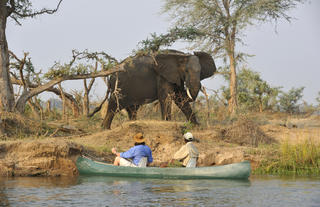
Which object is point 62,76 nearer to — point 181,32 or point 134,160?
point 134,160

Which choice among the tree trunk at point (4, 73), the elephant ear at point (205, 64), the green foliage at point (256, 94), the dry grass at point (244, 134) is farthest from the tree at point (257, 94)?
the tree trunk at point (4, 73)

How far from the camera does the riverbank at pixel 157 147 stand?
12078 millimetres

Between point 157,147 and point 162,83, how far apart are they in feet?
11.5

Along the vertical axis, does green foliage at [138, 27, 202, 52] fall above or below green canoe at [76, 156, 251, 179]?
above

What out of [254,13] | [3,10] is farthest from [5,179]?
[254,13]

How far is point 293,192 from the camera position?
9.05m

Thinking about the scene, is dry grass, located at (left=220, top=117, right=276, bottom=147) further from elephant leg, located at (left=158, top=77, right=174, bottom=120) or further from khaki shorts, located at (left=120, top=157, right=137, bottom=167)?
khaki shorts, located at (left=120, top=157, right=137, bottom=167)

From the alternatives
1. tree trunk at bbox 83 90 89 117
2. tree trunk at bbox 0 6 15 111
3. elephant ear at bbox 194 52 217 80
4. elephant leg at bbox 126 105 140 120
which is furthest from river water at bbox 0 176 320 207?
tree trunk at bbox 83 90 89 117

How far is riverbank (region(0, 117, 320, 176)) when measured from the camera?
39.6 ft

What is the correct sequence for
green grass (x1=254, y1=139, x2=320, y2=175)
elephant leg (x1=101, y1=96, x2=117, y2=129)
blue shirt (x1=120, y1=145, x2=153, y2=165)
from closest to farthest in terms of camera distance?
blue shirt (x1=120, y1=145, x2=153, y2=165) → green grass (x1=254, y1=139, x2=320, y2=175) → elephant leg (x1=101, y1=96, x2=117, y2=129)

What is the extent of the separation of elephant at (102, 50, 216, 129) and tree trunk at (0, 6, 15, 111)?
3417mm

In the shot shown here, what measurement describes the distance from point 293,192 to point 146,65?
964cm

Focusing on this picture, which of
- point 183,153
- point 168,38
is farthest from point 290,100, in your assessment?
point 183,153

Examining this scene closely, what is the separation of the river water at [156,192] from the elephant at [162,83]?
5748 millimetres
